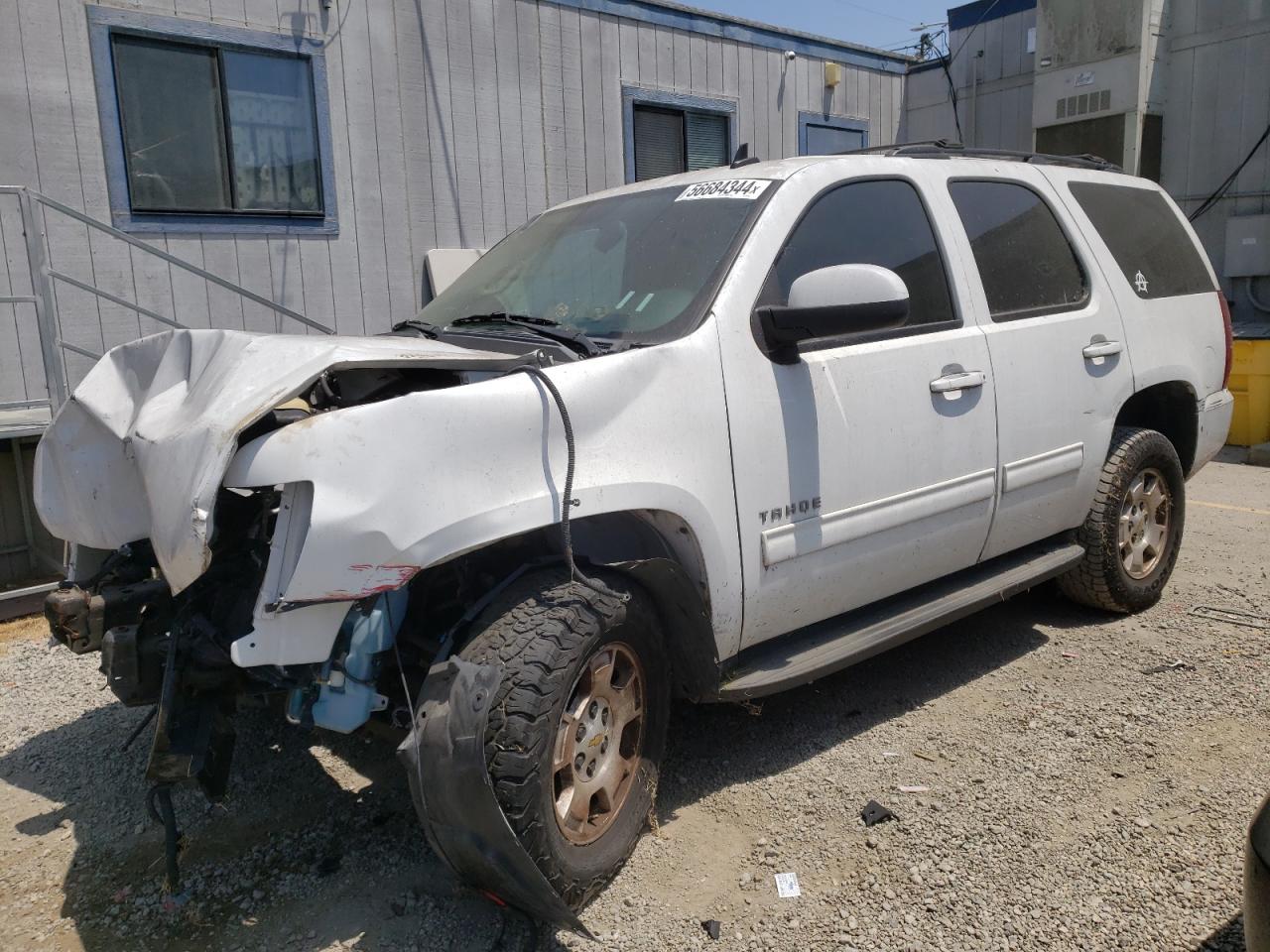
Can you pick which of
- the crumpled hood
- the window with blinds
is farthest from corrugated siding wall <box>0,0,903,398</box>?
the crumpled hood

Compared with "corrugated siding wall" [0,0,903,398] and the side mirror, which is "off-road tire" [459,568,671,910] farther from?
"corrugated siding wall" [0,0,903,398]

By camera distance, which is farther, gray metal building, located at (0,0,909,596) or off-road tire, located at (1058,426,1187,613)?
gray metal building, located at (0,0,909,596)

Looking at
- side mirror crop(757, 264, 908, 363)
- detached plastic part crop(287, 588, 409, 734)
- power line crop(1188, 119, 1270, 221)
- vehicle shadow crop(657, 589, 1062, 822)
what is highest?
power line crop(1188, 119, 1270, 221)

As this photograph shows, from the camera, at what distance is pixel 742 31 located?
32.0 ft

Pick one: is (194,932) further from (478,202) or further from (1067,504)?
(478,202)

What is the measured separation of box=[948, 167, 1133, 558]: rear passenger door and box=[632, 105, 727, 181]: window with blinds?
525cm

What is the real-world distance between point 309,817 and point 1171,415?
4346mm

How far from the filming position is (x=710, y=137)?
976 cm

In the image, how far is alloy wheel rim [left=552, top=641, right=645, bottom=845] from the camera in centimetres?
273

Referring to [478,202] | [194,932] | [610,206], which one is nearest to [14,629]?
[194,932]

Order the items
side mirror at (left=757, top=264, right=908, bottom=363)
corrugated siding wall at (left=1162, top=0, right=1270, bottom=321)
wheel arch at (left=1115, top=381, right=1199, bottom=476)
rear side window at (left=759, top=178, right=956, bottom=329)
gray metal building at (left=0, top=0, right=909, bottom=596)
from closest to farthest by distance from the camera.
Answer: side mirror at (left=757, top=264, right=908, bottom=363) → rear side window at (left=759, top=178, right=956, bottom=329) → wheel arch at (left=1115, top=381, right=1199, bottom=476) → gray metal building at (left=0, top=0, right=909, bottom=596) → corrugated siding wall at (left=1162, top=0, right=1270, bottom=321)

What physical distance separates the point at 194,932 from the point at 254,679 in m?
0.72

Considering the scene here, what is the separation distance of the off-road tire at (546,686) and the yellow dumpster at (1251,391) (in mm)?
8281

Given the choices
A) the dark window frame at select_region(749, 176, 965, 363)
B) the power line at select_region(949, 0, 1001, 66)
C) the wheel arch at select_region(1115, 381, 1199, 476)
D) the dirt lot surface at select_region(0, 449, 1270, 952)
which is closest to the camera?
the dirt lot surface at select_region(0, 449, 1270, 952)
